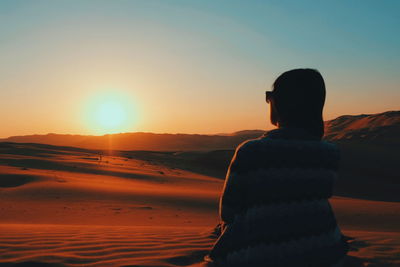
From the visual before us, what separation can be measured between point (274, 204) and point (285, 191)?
10cm

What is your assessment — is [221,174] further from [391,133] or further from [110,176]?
[391,133]

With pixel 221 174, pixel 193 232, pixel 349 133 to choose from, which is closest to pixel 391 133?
pixel 349 133

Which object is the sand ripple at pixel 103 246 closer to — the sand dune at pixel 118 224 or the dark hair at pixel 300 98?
the sand dune at pixel 118 224

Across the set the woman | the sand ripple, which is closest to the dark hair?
the woman

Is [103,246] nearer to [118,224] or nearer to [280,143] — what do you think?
[118,224]

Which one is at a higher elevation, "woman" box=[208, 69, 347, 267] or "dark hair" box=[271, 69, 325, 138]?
"dark hair" box=[271, 69, 325, 138]

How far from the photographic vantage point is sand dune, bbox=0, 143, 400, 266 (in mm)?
5070

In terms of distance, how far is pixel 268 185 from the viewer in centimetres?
230

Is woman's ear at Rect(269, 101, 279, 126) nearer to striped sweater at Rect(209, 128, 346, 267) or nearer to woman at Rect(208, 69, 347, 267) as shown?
woman at Rect(208, 69, 347, 267)

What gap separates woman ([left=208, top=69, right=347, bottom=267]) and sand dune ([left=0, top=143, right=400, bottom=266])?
2.66m

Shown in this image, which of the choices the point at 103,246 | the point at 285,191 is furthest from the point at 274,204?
the point at 103,246

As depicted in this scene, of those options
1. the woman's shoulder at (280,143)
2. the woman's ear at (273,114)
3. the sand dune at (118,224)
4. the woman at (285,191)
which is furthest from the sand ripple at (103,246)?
the woman's shoulder at (280,143)

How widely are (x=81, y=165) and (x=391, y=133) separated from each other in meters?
36.0

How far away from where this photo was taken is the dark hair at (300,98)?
247 centimetres
